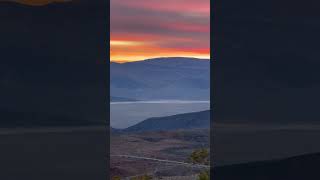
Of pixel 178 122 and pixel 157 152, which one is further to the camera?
pixel 178 122
